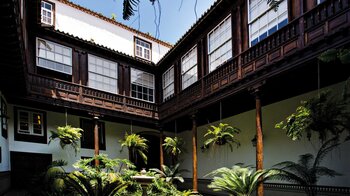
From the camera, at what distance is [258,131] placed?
9070 mm

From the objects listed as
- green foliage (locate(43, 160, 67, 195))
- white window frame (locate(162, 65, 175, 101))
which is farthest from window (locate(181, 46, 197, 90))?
green foliage (locate(43, 160, 67, 195))

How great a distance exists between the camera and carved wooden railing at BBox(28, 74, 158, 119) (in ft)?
40.2

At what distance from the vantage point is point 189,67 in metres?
14.4

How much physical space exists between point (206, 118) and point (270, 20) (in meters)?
6.87

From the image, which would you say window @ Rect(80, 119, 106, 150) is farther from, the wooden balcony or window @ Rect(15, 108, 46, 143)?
the wooden balcony

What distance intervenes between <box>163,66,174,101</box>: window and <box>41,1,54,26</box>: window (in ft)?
22.4

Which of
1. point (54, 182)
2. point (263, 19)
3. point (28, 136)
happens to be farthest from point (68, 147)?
point (263, 19)

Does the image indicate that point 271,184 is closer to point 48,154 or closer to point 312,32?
point 312,32

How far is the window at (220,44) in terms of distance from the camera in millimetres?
11406

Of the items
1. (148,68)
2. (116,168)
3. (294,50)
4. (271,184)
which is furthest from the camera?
(148,68)

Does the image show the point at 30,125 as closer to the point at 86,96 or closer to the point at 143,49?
the point at 86,96

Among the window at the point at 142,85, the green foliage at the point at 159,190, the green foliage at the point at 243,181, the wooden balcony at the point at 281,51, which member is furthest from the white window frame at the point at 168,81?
the green foliage at the point at 243,181

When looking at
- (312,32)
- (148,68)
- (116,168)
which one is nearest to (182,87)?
(148,68)

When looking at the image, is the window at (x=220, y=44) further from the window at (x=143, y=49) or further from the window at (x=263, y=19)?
the window at (x=143, y=49)
